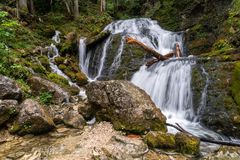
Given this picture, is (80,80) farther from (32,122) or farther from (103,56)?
(32,122)

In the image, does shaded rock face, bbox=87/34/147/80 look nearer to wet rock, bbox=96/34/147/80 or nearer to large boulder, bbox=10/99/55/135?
wet rock, bbox=96/34/147/80

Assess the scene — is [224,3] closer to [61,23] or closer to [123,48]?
[123,48]

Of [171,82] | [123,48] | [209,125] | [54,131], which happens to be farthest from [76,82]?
[209,125]

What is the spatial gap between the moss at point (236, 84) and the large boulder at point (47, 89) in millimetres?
5243

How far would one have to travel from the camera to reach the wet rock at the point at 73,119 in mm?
7479

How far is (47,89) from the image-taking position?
926 centimetres

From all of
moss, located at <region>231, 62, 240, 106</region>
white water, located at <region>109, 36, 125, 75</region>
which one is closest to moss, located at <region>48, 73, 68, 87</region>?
white water, located at <region>109, 36, 125, 75</region>

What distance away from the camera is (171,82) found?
9.83m

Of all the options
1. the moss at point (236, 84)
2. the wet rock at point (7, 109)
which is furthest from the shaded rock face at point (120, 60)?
the wet rock at point (7, 109)

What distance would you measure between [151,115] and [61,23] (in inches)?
555

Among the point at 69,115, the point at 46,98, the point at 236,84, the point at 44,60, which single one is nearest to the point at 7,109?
the point at 69,115

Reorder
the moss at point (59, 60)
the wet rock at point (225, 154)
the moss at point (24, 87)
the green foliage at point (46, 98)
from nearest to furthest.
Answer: the wet rock at point (225, 154), the moss at point (24, 87), the green foliage at point (46, 98), the moss at point (59, 60)

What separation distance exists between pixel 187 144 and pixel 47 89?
5.17 metres

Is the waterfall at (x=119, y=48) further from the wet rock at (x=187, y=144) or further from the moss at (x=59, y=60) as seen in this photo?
the wet rock at (x=187, y=144)
